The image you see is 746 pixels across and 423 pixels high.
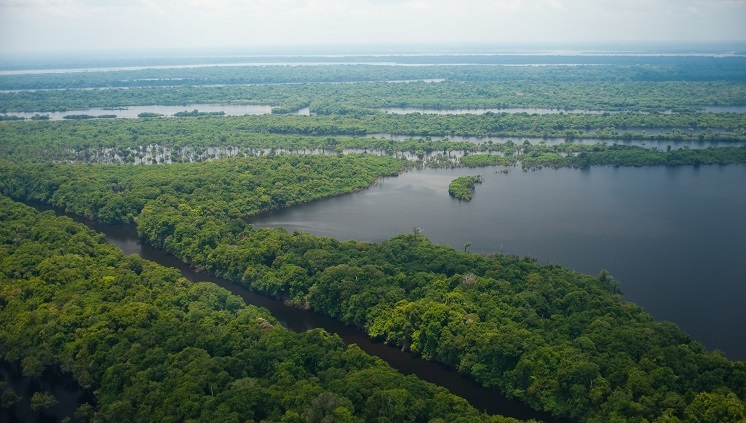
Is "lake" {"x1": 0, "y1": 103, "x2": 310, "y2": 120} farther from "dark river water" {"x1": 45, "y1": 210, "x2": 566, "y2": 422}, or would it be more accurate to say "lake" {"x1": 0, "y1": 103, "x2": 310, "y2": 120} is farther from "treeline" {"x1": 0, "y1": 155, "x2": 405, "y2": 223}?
"dark river water" {"x1": 45, "y1": 210, "x2": 566, "y2": 422}

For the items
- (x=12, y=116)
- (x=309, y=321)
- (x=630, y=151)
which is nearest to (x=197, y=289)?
(x=309, y=321)

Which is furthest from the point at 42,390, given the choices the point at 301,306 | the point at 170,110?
the point at 170,110

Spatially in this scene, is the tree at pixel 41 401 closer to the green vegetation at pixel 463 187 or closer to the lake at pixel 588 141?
the green vegetation at pixel 463 187

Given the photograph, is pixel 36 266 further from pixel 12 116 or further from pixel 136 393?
pixel 12 116

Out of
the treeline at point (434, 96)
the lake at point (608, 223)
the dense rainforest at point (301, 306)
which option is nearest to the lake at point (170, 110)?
the treeline at point (434, 96)

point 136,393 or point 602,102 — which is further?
point 602,102

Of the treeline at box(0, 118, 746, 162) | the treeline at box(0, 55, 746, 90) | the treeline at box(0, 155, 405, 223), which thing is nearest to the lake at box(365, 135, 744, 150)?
the treeline at box(0, 118, 746, 162)

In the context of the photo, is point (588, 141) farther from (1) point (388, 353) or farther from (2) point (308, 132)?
(1) point (388, 353)
